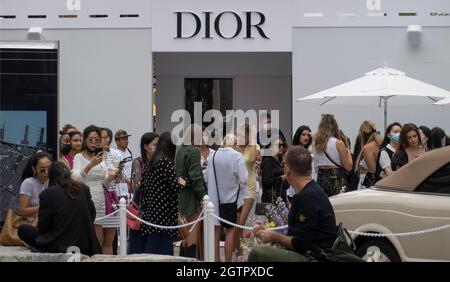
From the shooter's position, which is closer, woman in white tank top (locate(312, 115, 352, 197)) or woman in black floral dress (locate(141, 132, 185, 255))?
woman in black floral dress (locate(141, 132, 185, 255))

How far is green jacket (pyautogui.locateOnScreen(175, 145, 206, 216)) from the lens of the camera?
35.7 ft

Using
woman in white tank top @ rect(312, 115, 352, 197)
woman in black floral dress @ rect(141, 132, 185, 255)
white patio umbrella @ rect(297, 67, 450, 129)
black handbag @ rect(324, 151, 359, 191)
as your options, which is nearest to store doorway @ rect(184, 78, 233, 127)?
white patio umbrella @ rect(297, 67, 450, 129)

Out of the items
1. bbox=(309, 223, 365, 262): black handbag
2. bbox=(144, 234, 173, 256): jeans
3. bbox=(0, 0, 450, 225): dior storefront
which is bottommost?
bbox=(144, 234, 173, 256): jeans

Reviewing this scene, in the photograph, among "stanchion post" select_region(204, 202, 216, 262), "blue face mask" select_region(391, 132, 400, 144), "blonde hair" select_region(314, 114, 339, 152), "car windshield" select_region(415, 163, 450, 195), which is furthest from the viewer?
Answer: "blue face mask" select_region(391, 132, 400, 144)

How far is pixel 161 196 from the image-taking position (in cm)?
988

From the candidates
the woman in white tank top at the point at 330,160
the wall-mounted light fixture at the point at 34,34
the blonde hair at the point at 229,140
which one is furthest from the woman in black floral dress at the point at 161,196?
the wall-mounted light fixture at the point at 34,34

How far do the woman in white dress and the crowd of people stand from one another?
0.01 m

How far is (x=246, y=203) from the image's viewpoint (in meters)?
11.3

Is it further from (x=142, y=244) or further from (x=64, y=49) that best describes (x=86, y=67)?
(x=142, y=244)

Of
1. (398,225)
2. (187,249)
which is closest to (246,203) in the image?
(187,249)

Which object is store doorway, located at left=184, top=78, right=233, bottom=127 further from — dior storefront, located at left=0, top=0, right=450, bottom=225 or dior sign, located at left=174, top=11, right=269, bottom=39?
dior sign, located at left=174, top=11, right=269, bottom=39

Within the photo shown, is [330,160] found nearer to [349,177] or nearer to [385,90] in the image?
[349,177]

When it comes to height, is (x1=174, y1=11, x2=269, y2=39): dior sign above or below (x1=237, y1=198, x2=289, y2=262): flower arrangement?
above
